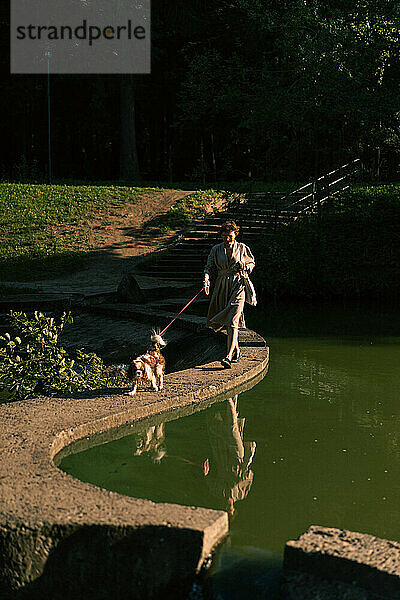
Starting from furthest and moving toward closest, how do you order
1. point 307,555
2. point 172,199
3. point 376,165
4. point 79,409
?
point 172,199 → point 376,165 → point 79,409 → point 307,555

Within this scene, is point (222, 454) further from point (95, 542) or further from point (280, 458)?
point (95, 542)

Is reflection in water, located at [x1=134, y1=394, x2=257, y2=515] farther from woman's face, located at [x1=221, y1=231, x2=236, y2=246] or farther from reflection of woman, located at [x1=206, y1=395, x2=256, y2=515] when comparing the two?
woman's face, located at [x1=221, y1=231, x2=236, y2=246]

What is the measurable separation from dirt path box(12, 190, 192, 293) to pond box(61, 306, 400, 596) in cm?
968

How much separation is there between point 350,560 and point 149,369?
4250mm

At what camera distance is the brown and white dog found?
26.6 feet

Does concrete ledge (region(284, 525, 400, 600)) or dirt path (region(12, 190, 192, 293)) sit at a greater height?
dirt path (region(12, 190, 192, 293))

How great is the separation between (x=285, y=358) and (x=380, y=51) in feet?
38.2

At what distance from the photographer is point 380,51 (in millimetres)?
20391

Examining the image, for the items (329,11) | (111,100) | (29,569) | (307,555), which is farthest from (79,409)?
(111,100)

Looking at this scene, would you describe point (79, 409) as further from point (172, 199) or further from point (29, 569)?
point (172, 199)

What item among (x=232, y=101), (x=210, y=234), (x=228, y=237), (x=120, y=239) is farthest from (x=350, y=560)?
(x=120, y=239)

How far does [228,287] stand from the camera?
33.7 ft

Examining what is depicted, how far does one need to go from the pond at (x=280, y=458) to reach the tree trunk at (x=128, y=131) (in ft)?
97.8

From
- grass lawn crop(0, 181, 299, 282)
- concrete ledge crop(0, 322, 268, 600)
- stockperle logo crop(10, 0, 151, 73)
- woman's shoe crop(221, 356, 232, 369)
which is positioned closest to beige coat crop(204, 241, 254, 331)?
woman's shoe crop(221, 356, 232, 369)
